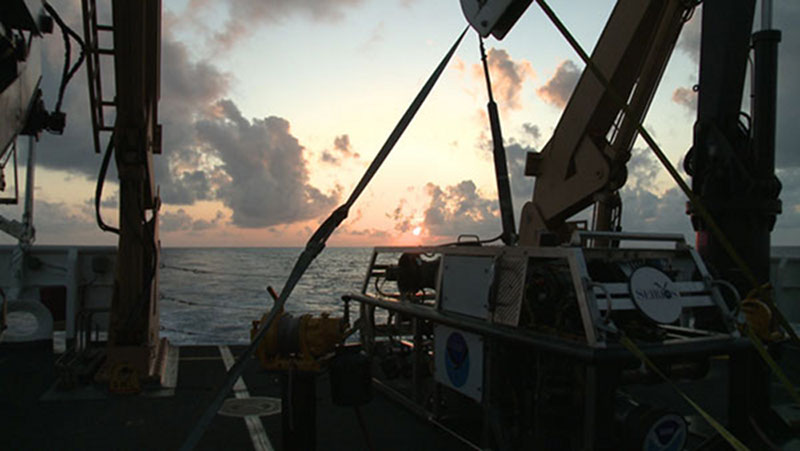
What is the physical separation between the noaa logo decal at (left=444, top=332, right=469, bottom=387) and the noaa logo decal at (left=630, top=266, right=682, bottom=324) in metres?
1.38

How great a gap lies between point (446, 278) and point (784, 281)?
1000 centimetres

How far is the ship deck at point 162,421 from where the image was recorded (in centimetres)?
523

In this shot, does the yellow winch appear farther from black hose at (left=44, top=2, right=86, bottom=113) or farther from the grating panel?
black hose at (left=44, top=2, right=86, bottom=113)

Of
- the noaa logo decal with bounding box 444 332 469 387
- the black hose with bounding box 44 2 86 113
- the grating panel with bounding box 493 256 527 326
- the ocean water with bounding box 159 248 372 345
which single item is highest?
the black hose with bounding box 44 2 86 113

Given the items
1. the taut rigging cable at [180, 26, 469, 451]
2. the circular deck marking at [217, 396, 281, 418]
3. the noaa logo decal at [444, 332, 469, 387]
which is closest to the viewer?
the taut rigging cable at [180, 26, 469, 451]

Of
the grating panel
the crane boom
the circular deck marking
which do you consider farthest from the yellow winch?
the crane boom

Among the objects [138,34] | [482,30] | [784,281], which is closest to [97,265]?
[138,34]

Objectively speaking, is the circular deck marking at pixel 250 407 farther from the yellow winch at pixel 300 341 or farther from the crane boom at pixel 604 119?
the crane boom at pixel 604 119

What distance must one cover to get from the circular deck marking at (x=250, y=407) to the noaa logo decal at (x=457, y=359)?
2.34m

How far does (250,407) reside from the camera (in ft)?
20.8

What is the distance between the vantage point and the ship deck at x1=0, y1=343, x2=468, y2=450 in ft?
17.2

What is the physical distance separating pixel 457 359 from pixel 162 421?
3301mm

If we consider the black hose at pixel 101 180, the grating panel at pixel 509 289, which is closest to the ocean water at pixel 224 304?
the black hose at pixel 101 180

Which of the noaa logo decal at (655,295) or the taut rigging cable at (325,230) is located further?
the noaa logo decal at (655,295)
